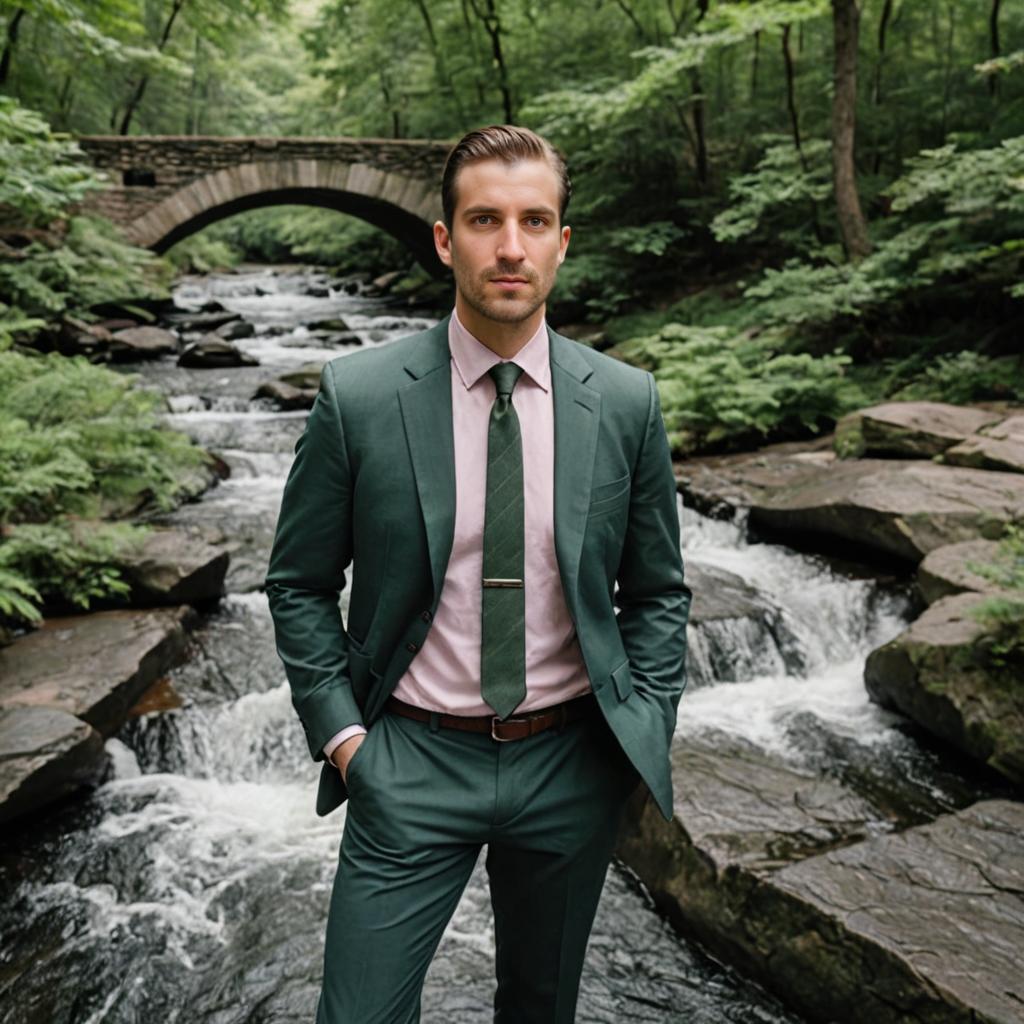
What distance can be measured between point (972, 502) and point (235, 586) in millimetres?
5717

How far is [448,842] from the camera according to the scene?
1.77 metres

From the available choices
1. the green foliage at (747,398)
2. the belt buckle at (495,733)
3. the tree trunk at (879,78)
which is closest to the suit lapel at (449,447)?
the belt buckle at (495,733)

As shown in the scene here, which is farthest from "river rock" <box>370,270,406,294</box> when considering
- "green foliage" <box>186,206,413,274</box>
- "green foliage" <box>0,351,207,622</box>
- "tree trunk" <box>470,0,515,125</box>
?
"green foliage" <box>0,351,207,622</box>

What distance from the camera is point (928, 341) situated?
11102 millimetres

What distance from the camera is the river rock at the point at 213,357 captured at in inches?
635

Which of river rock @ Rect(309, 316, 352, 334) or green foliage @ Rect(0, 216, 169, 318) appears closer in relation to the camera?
green foliage @ Rect(0, 216, 169, 318)

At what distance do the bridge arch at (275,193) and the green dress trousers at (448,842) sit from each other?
20045 mm

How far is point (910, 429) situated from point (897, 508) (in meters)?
1.94

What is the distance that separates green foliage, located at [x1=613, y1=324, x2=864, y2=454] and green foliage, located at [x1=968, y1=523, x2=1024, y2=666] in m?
5.21

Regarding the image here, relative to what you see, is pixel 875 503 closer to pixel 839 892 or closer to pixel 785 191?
pixel 839 892

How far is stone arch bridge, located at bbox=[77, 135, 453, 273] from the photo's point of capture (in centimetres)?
1938

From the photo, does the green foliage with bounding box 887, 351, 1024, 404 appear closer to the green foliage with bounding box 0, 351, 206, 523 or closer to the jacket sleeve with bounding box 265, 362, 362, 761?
the green foliage with bounding box 0, 351, 206, 523

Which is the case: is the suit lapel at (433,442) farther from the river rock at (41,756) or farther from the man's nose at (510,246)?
the river rock at (41,756)

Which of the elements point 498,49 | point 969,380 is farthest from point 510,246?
point 498,49
